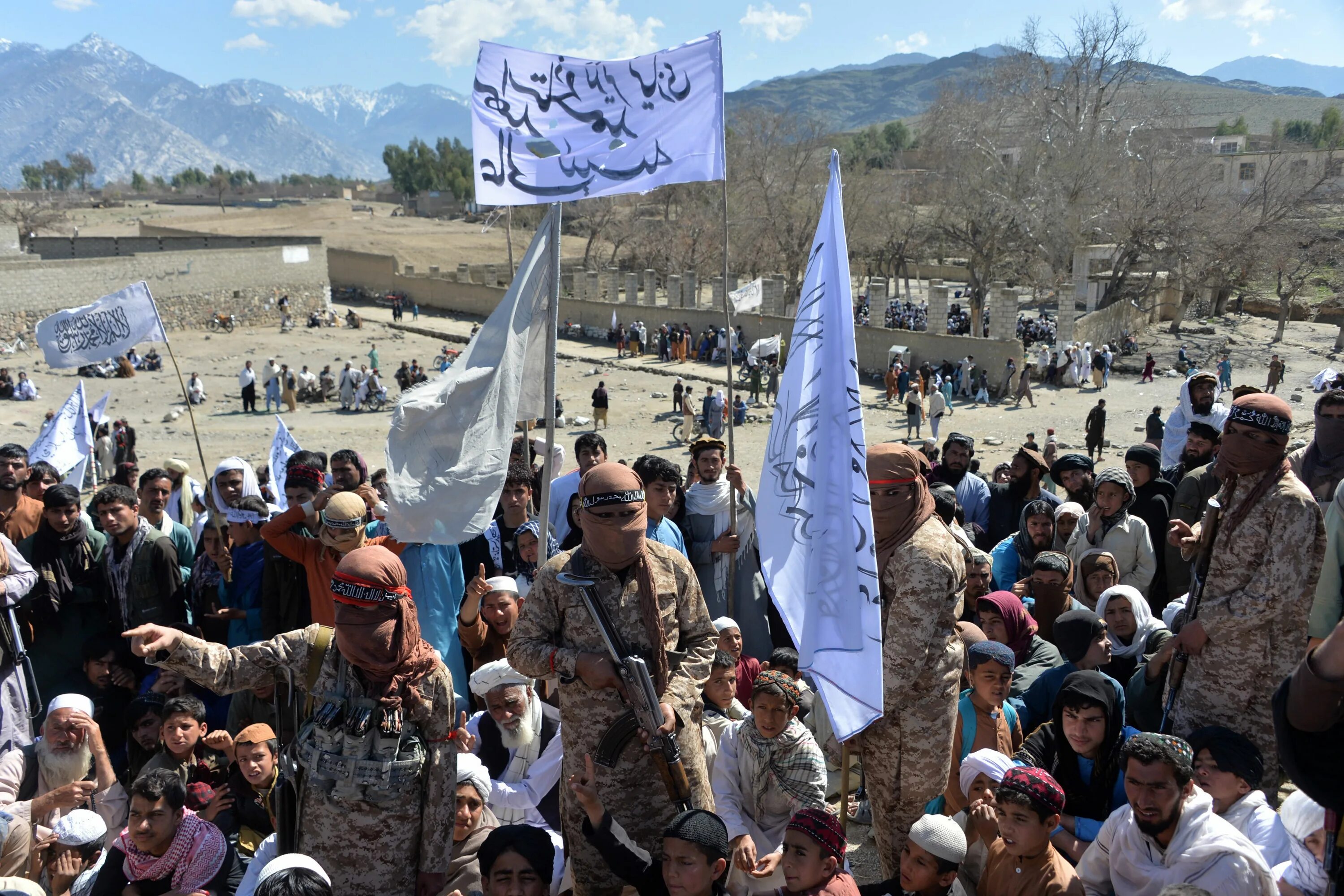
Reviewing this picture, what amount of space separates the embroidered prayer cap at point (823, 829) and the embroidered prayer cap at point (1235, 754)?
3.79 feet

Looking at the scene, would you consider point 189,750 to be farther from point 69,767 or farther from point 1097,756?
point 1097,756

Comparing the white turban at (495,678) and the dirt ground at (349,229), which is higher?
the dirt ground at (349,229)

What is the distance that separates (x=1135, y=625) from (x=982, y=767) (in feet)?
4.46

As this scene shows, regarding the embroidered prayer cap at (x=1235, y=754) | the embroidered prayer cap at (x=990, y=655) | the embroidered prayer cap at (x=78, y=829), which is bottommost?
the embroidered prayer cap at (x=78, y=829)

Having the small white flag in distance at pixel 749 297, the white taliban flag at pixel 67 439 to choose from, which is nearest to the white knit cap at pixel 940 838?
the white taliban flag at pixel 67 439

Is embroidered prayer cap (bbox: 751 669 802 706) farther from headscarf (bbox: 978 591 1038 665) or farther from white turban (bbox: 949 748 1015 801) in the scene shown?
headscarf (bbox: 978 591 1038 665)

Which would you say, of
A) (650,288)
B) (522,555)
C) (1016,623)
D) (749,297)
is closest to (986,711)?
(1016,623)

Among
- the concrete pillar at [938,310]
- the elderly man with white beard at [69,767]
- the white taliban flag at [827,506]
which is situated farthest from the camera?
the concrete pillar at [938,310]

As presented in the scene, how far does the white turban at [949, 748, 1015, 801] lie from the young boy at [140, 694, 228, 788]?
9.42 ft

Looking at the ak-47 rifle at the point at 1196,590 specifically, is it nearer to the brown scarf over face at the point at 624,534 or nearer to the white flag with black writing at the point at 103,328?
the brown scarf over face at the point at 624,534

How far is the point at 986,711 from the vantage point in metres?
3.85

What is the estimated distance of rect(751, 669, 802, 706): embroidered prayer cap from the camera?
11.0ft

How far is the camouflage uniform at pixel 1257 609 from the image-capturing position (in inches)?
128

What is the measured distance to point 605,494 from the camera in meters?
2.92
